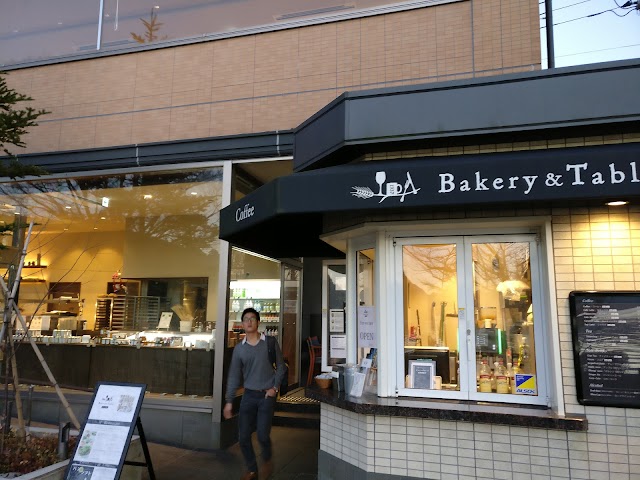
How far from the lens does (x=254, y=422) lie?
5.15 metres

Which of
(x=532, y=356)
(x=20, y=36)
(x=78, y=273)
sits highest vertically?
(x=20, y=36)

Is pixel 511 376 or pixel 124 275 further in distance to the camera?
pixel 124 275

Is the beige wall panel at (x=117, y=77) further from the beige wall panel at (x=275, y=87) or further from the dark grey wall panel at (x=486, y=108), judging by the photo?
the dark grey wall panel at (x=486, y=108)

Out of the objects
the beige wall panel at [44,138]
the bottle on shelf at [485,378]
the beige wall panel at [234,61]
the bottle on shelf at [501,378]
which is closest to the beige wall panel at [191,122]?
the beige wall panel at [234,61]

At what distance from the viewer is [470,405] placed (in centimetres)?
428

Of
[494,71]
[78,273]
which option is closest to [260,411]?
[494,71]

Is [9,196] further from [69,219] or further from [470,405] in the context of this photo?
[470,405]

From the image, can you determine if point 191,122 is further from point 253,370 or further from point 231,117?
point 253,370

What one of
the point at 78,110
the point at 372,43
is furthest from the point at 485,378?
the point at 78,110

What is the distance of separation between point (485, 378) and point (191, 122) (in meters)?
5.61

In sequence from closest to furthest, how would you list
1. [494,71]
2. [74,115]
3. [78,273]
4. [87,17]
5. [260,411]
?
[260,411]
[494,71]
[74,115]
[87,17]
[78,273]

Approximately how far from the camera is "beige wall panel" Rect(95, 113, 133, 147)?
305 inches

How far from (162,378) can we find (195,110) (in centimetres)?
416

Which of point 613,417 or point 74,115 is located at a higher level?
point 74,115
